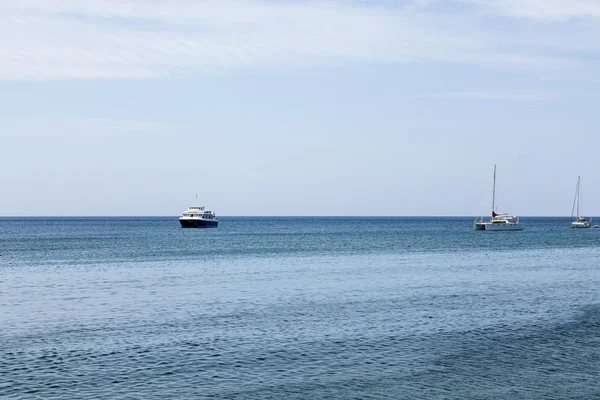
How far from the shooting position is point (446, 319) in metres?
47.3

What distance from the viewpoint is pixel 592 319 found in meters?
47.0

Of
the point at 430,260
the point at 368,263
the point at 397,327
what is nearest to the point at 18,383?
the point at 397,327

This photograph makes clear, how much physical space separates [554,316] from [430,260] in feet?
177

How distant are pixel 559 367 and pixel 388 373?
8332mm

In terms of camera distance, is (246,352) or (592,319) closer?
(246,352)

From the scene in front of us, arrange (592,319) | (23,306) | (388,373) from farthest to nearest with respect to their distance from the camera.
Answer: (23,306) → (592,319) → (388,373)

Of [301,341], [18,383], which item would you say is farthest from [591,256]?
[18,383]

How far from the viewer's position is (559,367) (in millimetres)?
33781

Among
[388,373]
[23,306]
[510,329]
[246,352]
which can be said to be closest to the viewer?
[388,373]

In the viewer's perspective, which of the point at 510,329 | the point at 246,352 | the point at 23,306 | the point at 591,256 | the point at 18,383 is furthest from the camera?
the point at 591,256

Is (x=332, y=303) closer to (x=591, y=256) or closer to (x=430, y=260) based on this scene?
(x=430, y=260)

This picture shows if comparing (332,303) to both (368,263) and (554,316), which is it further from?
(368,263)

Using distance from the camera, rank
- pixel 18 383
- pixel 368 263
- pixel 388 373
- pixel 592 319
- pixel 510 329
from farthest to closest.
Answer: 1. pixel 368 263
2. pixel 592 319
3. pixel 510 329
4. pixel 388 373
5. pixel 18 383

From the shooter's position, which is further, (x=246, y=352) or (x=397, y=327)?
(x=397, y=327)
